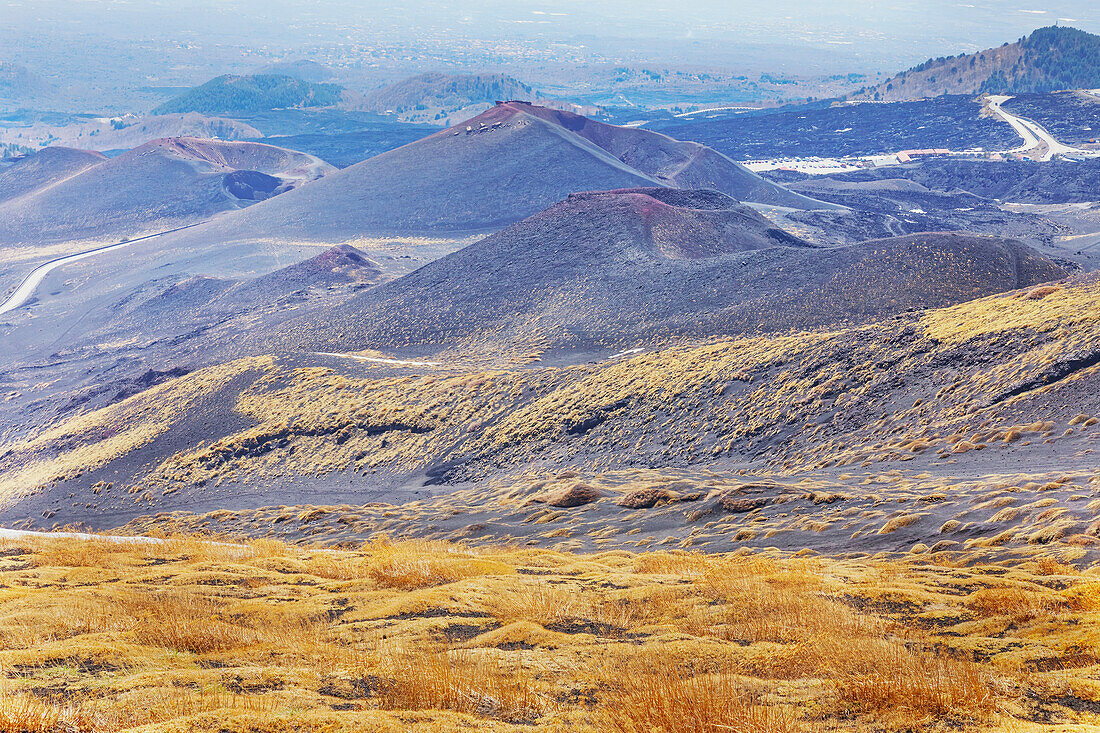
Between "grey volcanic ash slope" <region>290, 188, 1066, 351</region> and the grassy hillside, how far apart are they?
854 inches

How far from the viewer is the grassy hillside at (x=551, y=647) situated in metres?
4.90

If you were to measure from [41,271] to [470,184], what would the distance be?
139ft

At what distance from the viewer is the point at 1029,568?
8.66 meters

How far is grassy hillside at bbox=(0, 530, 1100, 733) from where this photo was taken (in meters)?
4.90

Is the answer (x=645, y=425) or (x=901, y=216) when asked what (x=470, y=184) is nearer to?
(x=901, y=216)

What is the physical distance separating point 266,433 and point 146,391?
34.3 feet

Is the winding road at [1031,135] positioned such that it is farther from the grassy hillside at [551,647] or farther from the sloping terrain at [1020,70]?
the grassy hillside at [551,647]

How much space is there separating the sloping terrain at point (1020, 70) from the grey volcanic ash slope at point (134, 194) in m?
134

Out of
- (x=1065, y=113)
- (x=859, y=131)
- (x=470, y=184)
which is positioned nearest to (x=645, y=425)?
(x=470, y=184)

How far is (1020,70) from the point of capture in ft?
530

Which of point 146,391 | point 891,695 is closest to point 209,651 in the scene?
point 891,695

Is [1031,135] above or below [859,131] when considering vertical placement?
below

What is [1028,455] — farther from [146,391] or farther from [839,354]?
[146,391]

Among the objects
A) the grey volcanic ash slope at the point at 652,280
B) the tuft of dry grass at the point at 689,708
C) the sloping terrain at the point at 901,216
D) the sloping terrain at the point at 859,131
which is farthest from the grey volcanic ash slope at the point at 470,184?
the tuft of dry grass at the point at 689,708
